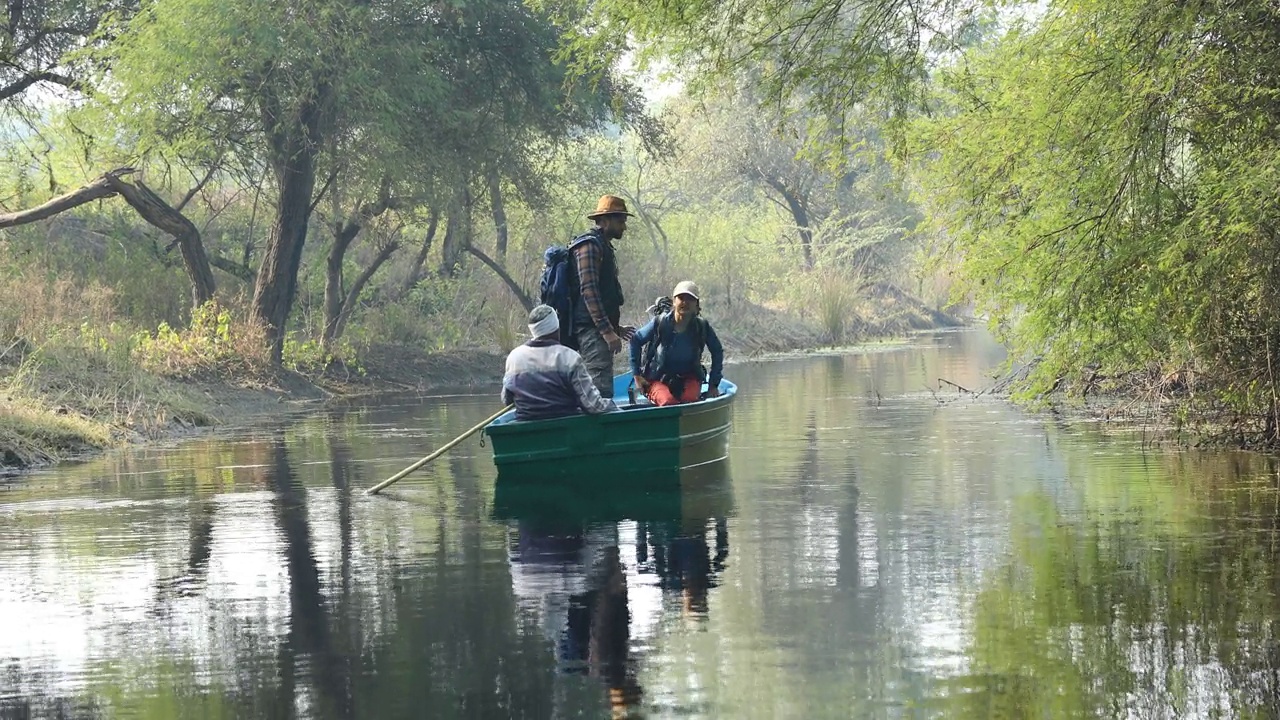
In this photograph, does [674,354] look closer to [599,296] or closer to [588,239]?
[599,296]

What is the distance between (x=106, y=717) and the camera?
720 cm

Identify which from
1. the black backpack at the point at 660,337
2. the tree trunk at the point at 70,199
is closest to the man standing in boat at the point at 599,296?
the black backpack at the point at 660,337

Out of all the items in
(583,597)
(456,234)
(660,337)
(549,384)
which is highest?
(456,234)

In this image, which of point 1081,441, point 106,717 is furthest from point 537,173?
point 106,717

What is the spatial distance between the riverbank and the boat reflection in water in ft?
22.6

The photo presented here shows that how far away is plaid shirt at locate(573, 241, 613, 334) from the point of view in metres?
15.5

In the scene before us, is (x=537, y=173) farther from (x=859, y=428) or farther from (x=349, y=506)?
(x=349, y=506)

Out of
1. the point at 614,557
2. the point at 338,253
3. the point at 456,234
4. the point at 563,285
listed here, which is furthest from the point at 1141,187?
the point at 456,234

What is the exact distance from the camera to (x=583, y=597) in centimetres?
978

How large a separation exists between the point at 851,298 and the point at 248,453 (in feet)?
106

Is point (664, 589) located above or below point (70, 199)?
below

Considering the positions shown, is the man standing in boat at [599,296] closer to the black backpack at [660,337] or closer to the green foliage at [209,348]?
the black backpack at [660,337]

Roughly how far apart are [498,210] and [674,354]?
63.3 feet

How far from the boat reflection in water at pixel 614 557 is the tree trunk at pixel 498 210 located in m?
16.5
